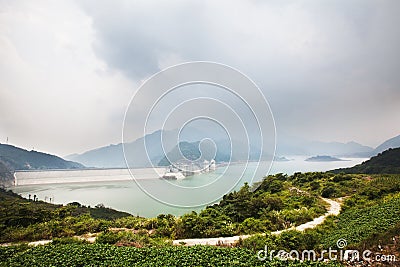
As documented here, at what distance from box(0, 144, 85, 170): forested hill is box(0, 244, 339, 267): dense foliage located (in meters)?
57.3

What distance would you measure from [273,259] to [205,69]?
4517 millimetres

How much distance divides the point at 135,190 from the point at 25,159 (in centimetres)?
4518

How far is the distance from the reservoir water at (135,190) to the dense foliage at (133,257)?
222cm

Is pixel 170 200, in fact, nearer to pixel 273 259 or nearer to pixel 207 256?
pixel 207 256

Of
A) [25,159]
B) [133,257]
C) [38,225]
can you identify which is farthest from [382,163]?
[25,159]

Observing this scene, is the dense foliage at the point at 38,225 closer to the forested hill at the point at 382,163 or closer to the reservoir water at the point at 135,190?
the reservoir water at the point at 135,190

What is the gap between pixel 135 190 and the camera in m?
31.9

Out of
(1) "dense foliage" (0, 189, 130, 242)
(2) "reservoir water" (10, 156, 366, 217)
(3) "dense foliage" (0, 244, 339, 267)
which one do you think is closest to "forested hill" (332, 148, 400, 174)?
(2) "reservoir water" (10, 156, 366, 217)

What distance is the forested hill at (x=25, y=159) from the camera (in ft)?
182

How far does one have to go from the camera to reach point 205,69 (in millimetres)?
6359

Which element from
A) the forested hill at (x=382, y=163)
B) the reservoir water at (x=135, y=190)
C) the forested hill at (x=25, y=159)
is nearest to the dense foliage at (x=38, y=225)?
the reservoir water at (x=135, y=190)

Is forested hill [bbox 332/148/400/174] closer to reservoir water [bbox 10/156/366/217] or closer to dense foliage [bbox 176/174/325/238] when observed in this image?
reservoir water [bbox 10/156/366/217]

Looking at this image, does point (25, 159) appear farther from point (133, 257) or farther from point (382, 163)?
point (382, 163)

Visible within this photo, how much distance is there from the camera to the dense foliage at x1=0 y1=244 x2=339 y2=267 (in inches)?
198
